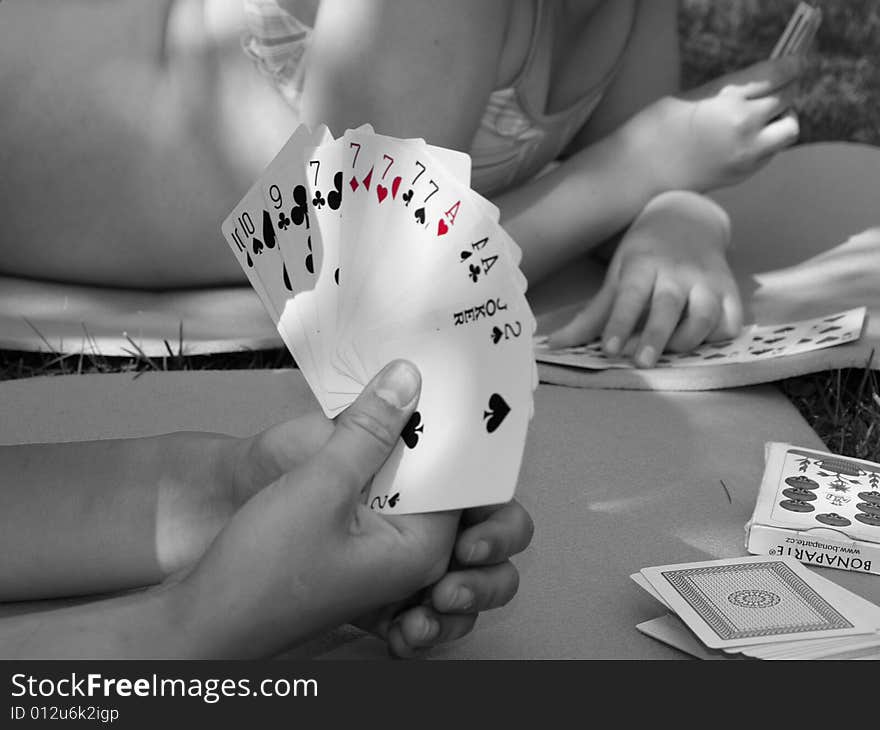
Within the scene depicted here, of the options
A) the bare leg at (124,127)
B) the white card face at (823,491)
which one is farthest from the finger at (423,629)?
the bare leg at (124,127)

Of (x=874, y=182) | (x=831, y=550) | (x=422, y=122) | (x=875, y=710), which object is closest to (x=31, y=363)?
(x=422, y=122)

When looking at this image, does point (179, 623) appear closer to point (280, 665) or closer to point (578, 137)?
point (280, 665)

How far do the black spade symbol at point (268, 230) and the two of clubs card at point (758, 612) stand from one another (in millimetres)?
549

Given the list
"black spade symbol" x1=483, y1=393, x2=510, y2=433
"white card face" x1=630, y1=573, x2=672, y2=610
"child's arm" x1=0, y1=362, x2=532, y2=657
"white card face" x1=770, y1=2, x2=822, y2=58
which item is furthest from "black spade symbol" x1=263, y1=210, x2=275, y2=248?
"white card face" x1=770, y1=2, x2=822, y2=58

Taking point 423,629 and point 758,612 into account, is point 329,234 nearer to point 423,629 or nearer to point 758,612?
point 423,629

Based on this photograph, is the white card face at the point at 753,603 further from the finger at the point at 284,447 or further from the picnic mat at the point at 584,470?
the finger at the point at 284,447

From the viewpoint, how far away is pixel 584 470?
1.79 meters

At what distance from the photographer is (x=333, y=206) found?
1345 millimetres

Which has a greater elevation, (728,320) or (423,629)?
(728,320)

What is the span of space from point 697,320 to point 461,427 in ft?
3.31

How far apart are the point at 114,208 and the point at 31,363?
32 centimetres

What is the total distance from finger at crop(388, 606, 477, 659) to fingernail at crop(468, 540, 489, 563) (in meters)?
0.07

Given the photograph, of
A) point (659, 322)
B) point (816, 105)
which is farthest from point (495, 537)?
point (816, 105)

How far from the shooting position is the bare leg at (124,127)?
87.9 inches
